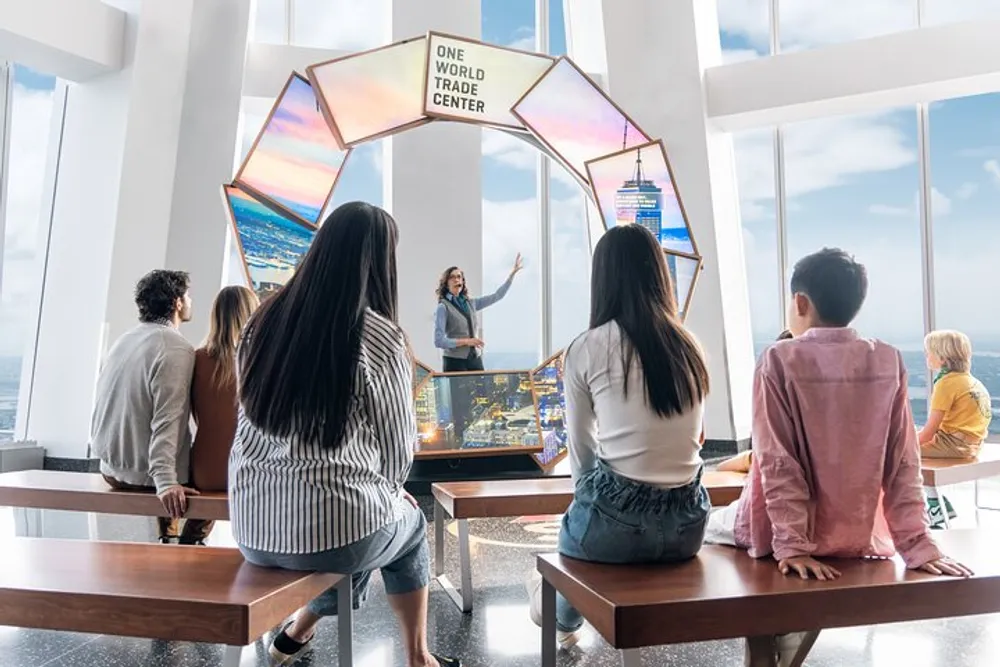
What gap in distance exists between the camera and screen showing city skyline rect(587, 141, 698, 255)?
17.6ft

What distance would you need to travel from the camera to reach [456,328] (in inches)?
211

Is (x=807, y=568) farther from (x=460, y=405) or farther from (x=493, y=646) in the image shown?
(x=460, y=405)

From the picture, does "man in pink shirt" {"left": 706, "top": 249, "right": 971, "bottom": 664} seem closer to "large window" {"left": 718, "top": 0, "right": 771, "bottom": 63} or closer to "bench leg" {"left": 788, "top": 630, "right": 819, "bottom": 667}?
"bench leg" {"left": 788, "top": 630, "right": 819, "bottom": 667}

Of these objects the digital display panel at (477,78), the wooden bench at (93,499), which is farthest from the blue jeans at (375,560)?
the digital display panel at (477,78)

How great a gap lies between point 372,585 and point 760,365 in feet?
6.57

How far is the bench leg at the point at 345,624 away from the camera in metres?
1.73

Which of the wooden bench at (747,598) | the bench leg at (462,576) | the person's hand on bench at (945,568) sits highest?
the person's hand on bench at (945,568)

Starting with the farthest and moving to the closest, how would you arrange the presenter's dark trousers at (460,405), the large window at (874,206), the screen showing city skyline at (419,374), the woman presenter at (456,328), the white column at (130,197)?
1. the large window at (874,206)
2. the white column at (130,197)
3. the woman presenter at (456,328)
4. the presenter's dark trousers at (460,405)
5. the screen showing city skyline at (419,374)

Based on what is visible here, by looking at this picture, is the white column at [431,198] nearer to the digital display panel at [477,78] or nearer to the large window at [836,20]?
the digital display panel at [477,78]

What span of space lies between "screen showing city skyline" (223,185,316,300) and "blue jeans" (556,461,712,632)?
3170 millimetres

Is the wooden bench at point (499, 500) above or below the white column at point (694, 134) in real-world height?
below

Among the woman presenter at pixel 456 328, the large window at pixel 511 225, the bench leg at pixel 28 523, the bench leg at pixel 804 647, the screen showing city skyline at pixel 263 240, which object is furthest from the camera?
the large window at pixel 511 225

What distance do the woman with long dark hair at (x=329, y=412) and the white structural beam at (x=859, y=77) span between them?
5778mm

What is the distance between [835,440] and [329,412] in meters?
1.16
